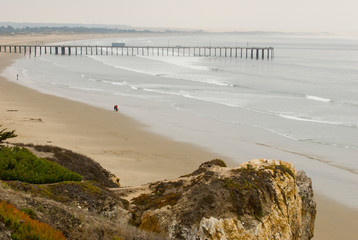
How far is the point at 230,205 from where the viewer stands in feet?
30.3

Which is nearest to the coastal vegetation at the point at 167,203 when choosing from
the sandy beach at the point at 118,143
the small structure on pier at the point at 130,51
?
the sandy beach at the point at 118,143

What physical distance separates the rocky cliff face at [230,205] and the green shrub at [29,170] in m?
1.45

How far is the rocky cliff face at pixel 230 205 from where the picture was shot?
353 inches

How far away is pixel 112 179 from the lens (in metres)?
14.2

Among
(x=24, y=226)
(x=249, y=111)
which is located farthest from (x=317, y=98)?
(x=24, y=226)

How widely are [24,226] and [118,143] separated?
17821 millimetres

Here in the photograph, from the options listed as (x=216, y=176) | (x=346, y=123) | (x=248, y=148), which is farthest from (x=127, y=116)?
(x=216, y=176)

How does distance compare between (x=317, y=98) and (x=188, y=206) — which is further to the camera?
(x=317, y=98)

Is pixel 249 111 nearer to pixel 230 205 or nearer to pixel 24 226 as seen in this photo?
pixel 230 205

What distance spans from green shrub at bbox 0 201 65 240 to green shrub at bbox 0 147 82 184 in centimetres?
330

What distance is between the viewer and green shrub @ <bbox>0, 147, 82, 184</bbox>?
34.7 ft

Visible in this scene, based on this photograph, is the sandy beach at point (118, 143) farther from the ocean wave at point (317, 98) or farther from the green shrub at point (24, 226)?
the ocean wave at point (317, 98)

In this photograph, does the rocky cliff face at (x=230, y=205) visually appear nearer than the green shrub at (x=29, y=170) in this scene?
Yes

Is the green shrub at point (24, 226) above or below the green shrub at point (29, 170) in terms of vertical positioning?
above
